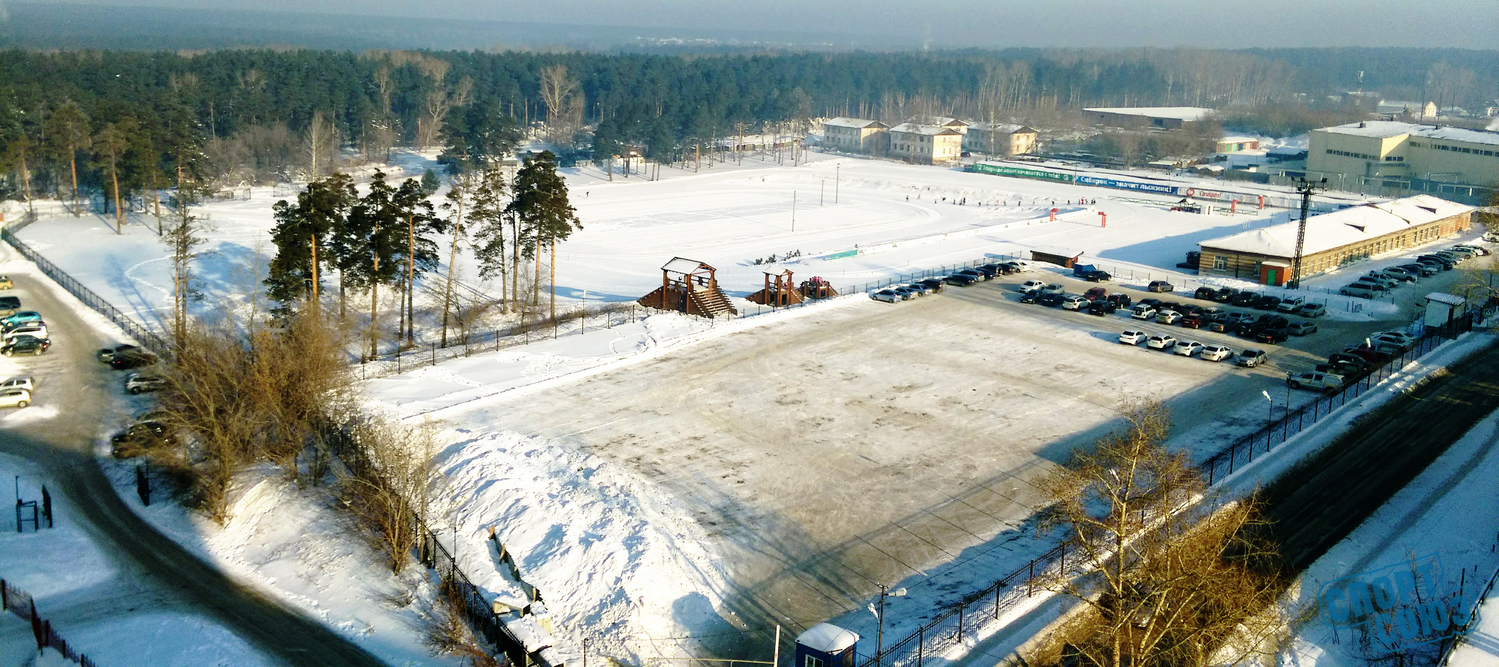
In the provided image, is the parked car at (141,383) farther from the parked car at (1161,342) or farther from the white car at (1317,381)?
the white car at (1317,381)

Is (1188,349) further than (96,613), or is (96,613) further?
(1188,349)

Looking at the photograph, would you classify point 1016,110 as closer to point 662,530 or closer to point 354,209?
point 354,209

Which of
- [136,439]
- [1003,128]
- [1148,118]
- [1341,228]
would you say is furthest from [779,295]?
[1148,118]

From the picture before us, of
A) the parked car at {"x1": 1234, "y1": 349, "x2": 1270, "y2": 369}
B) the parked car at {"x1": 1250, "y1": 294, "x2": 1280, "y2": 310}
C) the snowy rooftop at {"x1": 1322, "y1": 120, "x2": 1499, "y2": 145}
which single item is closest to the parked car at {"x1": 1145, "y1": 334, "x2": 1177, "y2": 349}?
the parked car at {"x1": 1234, "y1": 349, "x2": 1270, "y2": 369}

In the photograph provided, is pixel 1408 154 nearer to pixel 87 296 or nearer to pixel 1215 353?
pixel 1215 353

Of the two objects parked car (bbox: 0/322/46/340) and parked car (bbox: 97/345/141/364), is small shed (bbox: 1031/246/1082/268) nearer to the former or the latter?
parked car (bbox: 97/345/141/364)
